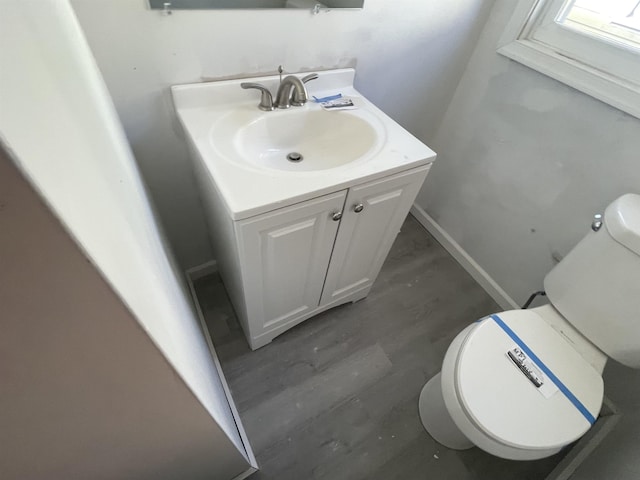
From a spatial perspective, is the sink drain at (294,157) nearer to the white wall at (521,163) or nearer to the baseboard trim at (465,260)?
the white wall at (521,163)

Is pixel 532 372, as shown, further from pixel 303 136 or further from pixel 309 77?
pixel 309 77

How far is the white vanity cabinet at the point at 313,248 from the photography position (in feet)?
2.58

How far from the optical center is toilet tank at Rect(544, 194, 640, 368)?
0.86m

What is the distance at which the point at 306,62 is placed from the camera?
3.28 feet

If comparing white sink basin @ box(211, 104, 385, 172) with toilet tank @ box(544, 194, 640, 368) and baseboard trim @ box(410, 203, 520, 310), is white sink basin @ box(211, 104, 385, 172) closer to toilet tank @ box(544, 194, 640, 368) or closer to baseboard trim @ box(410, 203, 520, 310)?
toilet tank @ box(544, 194, 640, 368)

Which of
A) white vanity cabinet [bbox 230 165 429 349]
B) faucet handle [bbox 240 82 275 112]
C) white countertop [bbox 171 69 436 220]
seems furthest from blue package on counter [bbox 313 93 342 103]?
white vanity cabinet [bbox 230 165 429 349]

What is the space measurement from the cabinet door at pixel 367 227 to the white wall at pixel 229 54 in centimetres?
48

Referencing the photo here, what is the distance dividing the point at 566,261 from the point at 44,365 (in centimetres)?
127

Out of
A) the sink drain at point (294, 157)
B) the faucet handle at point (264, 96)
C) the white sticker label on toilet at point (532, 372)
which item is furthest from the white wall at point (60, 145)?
the white sticker label on toilet at point (532, 372)

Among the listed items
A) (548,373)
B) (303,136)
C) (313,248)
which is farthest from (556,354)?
(303,136)

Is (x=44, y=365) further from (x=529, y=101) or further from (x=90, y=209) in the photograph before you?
(x=529, y=101)

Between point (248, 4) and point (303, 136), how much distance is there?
371mm

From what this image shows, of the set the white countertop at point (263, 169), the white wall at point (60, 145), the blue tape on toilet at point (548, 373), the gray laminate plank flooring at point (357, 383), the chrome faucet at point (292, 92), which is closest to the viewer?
the white wall at point (60, 145)

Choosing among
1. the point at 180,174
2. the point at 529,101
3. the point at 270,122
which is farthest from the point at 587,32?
the point at 180,174
